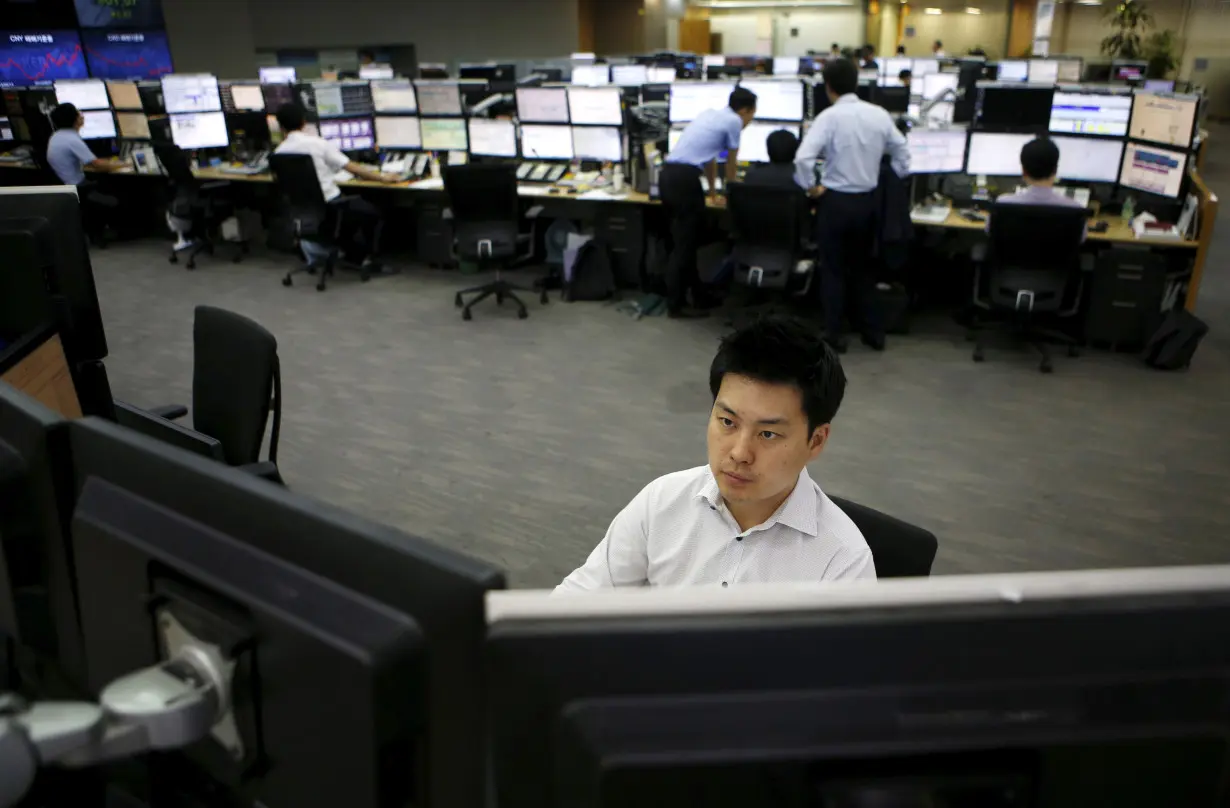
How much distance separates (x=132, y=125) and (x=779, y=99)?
5.62m

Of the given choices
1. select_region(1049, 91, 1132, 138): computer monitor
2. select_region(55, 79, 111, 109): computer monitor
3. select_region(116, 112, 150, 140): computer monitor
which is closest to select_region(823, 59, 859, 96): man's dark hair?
select_region(1049, 91, 1132, 138): computer monitor

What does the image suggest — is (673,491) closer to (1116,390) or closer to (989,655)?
(989,655)

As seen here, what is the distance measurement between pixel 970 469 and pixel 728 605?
325 cm

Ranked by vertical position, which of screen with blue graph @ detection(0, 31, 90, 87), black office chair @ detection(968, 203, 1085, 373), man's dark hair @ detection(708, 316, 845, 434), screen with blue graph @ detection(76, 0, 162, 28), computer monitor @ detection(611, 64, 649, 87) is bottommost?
black office chair @ detection(968, 203, 1085, 373)

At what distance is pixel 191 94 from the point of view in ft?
24.2

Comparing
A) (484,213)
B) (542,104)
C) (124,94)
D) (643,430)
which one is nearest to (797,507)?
(643,430)

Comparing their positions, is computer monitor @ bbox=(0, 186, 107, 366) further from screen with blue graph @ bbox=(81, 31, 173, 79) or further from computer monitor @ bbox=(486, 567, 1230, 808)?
screen with blue graph @ bbox=(81, 31, 173, 79)

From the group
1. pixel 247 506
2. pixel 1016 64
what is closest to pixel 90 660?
pixel 247 506

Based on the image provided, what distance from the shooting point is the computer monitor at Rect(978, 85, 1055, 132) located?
16.8 feet

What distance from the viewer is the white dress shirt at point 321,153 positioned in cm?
608

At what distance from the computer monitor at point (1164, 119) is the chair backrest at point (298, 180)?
15.9 feet

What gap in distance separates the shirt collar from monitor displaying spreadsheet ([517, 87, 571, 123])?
5.16 metres

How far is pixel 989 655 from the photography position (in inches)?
25.4

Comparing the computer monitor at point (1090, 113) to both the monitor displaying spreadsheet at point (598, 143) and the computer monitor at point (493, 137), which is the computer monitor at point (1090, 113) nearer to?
the monitor displaying spreadsheet at point (598, 143)
